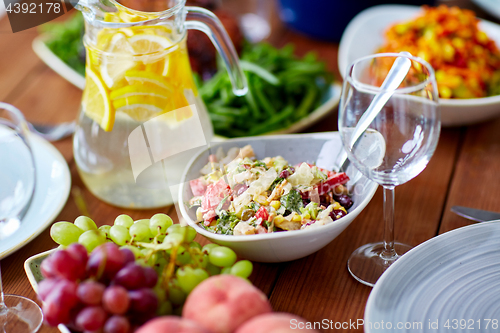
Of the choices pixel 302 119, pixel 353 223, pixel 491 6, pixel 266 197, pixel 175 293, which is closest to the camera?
pixel 175 293

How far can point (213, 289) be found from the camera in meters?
0.41

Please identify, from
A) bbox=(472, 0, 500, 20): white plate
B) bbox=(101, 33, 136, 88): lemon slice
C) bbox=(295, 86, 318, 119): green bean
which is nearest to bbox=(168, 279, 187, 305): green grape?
bbox=(101, 33, 136, 88): lemon slice

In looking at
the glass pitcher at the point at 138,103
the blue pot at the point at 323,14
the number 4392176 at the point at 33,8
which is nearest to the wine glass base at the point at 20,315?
the glass pitcher at the point at 138,103

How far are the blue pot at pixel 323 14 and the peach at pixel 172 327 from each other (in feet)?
3.34

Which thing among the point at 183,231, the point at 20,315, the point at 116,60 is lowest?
the point at 20,315

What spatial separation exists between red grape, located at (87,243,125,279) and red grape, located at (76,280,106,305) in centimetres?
2

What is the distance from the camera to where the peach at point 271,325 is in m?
0.36

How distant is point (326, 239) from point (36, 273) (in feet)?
1.11

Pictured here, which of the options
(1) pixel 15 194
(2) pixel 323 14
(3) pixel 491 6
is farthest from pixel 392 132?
(3) pixel 491 6

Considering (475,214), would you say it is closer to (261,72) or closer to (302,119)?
(302,119)

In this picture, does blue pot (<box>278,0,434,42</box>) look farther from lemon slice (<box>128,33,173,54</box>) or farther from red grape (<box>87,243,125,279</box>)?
red grape (<box>87,243,125,279</box>)

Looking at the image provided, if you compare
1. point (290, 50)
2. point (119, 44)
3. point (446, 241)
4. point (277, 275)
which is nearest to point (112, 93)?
point (119, 44)

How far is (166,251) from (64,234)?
13cm

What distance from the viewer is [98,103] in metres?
0.67
